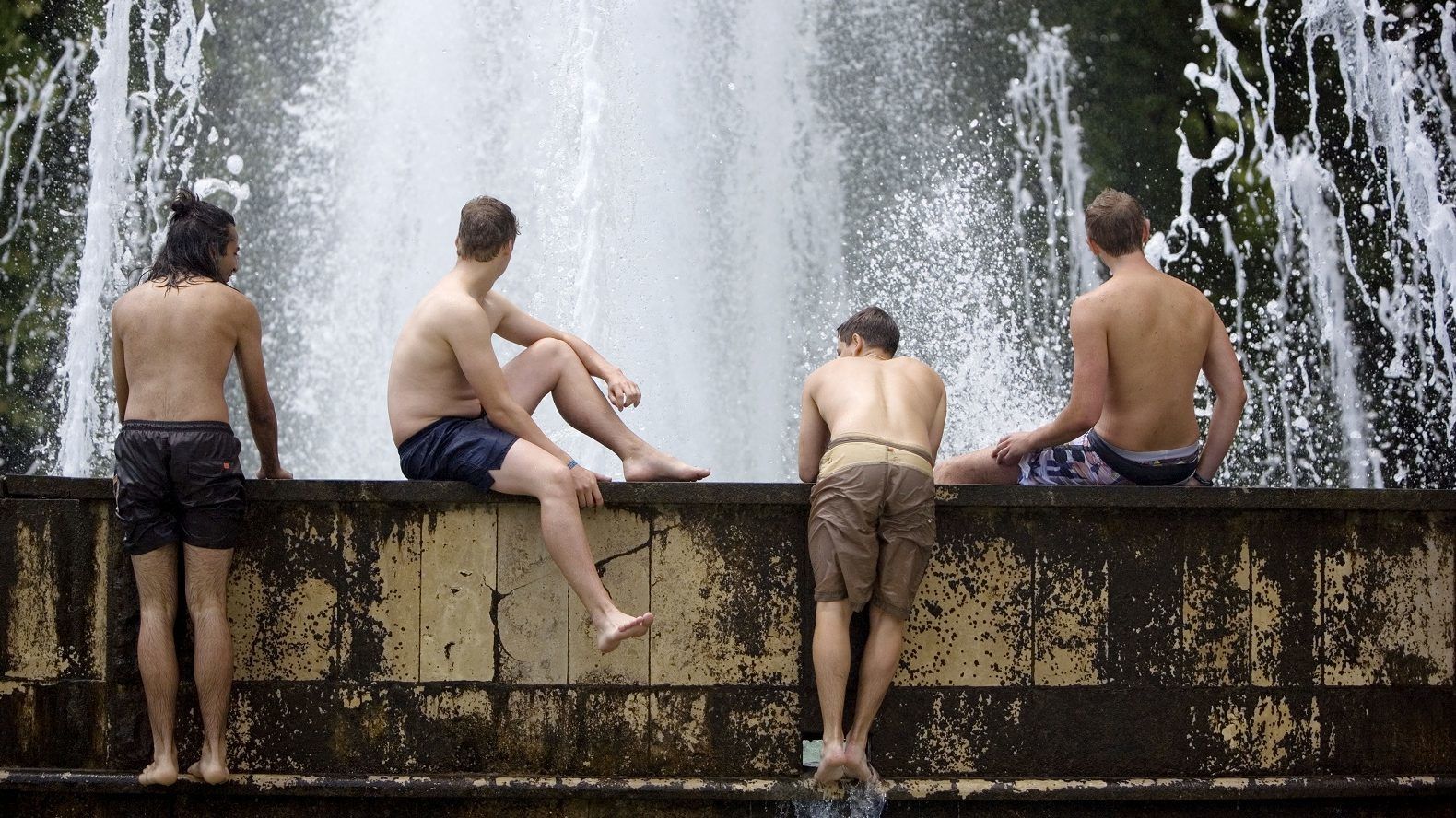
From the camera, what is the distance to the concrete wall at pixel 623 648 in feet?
14.5

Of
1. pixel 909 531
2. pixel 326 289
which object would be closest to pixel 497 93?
pixel 326 289

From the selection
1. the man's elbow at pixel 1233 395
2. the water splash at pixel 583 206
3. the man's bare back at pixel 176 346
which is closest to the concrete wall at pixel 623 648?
the man's bare back at pixel 176 346

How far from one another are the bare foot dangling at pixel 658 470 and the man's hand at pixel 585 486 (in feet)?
1.16

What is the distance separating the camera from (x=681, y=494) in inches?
174

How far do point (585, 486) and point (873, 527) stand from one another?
0.91 meters

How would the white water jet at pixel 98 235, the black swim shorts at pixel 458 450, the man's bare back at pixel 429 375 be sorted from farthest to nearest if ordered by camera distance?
the white water jet at pixel 98 235 < the man's bare back at pixel 429 375 < the black swim shorts at pixel 458 450

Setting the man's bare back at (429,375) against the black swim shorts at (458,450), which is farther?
the man's bare back at (429,375)

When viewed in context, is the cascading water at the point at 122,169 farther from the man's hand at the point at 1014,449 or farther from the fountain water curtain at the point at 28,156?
the man's hand at the point at 1014,449

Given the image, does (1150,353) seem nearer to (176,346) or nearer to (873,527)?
(873,527)

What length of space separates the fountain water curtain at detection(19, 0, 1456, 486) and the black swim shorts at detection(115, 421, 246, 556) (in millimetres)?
4440

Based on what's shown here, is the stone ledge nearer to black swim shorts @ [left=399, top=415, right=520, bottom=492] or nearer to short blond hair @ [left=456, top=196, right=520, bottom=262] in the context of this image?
black swim shorts @ [left=399, top=415, right=520, bottom=492]

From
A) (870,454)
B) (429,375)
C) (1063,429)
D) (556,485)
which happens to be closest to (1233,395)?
(1063,429)

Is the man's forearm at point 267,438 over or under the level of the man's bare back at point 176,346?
under

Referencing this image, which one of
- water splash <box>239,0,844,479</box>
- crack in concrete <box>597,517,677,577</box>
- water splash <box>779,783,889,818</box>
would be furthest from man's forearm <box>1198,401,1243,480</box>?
water splash <box>239,0,844,479</box>
